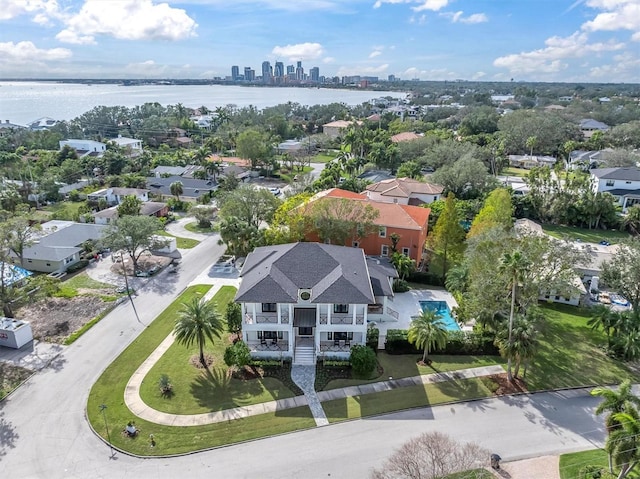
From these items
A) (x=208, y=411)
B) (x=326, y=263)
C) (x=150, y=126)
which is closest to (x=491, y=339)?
(x=326, y=263)

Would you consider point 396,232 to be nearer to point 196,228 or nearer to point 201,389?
point 201,389

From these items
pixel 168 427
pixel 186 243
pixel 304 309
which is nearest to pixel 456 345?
pixel 304 309

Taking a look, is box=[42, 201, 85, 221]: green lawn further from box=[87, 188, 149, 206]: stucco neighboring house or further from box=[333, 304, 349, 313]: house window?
box=[333, 304, 349, 313]: house window

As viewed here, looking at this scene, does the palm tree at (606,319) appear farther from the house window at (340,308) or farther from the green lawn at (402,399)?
the house window at (340,308)

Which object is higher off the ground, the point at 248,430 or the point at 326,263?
the point at 326,263

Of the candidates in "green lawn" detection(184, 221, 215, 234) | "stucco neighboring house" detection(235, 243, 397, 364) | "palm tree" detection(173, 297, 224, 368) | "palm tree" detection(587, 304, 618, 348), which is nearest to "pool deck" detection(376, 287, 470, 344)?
"stucco neighboring house" detection(235, 243, 397, 364)

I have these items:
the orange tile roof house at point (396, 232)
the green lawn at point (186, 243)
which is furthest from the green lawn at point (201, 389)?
the green lawn at point (186, 243)

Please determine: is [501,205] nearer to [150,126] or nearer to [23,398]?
[23,398]
